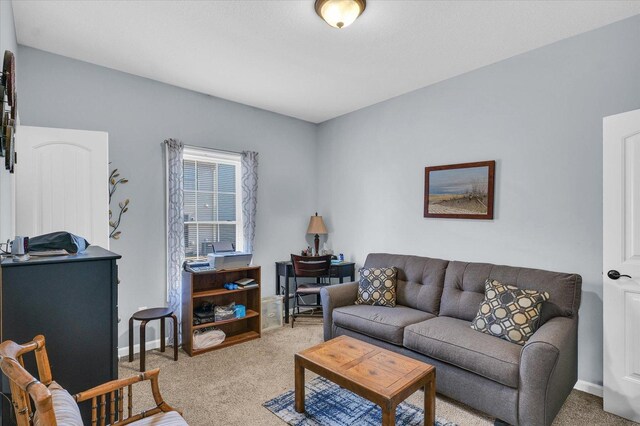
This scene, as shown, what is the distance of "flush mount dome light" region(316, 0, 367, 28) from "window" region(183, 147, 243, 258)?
219cm

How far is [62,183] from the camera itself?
268 cm

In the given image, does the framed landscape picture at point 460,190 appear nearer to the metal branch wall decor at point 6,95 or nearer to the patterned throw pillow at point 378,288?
the patterned throw pillow at point 378,288

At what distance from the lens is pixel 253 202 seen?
4.16m

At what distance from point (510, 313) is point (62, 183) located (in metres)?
3.55

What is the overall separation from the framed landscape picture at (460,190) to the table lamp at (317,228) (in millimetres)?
1555

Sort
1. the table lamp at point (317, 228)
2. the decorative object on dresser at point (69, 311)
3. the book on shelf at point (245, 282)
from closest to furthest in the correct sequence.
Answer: the decorative object on dresser at point (69, 311) < the book on shelf at point (245, 282) < the table lamp at point (317, 228)

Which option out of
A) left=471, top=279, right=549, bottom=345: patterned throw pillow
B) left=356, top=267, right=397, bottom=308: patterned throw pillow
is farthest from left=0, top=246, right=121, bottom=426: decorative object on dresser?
left=471, top=279, right=549, bottom=345: patterned throw pillow

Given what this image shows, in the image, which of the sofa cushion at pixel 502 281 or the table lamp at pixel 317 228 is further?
the table lamp at pixel 317 228

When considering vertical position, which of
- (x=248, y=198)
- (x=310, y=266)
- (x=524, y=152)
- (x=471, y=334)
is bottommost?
(x=471, y=334)

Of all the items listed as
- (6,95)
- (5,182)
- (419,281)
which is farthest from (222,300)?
(6,95)

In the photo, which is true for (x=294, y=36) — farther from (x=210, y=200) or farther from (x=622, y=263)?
(x=622, y=263)

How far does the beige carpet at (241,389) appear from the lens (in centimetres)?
222

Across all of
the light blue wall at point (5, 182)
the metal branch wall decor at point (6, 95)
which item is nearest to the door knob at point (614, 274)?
the metal branch wall decor at point (6, 95)

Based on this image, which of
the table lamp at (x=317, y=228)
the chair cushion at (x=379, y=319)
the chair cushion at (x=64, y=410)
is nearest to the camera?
the chair cushion at (x=64, y=410)
